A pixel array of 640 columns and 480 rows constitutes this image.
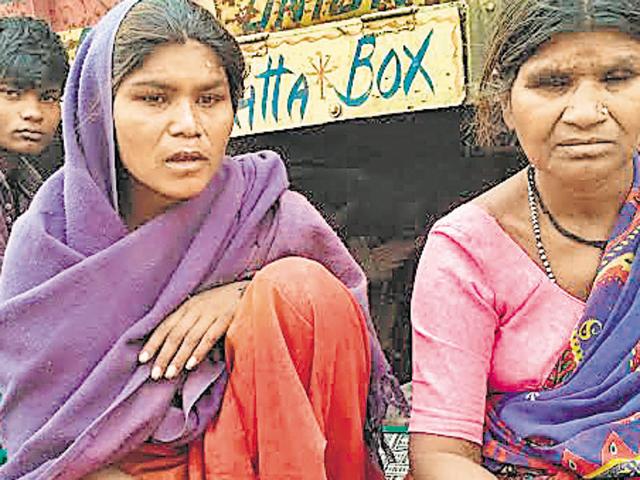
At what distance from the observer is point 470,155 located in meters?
4.36

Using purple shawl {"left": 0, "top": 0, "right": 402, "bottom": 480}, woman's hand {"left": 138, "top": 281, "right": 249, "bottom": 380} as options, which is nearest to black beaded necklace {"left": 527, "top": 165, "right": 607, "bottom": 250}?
purple shawl {"left": 0, "top": 0, "right": 402, "bottom": 480}

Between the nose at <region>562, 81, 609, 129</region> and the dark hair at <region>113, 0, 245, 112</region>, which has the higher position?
the dark hair at <region>113, 0, 245, 112</region>

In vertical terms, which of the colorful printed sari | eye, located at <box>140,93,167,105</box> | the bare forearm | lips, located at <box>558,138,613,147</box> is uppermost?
eye, located at <box>140,93,167,105</box>

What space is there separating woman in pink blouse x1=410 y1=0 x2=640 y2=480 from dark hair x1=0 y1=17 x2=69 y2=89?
1.95 m

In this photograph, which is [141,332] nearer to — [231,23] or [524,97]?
[524,97]

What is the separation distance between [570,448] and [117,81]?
3.60 feet

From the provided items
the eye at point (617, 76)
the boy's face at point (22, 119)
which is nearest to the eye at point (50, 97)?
the boy's face at point (22, 119)

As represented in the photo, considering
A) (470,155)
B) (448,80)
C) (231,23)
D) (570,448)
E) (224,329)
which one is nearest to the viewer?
(570,448)

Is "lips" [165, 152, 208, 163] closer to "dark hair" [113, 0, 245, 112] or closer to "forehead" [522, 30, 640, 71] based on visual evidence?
"dark hair" [113, 0, 245, 112]

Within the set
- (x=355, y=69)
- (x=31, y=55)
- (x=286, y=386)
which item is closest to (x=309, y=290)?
(x=286, y=386)

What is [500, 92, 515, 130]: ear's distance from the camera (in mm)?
1973

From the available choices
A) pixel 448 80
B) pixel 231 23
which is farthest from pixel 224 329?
pixel 231 23

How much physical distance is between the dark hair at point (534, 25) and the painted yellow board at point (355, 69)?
1.26 metres

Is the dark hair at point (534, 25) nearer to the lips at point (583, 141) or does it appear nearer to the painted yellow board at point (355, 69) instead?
the lips at point (583, 141)
